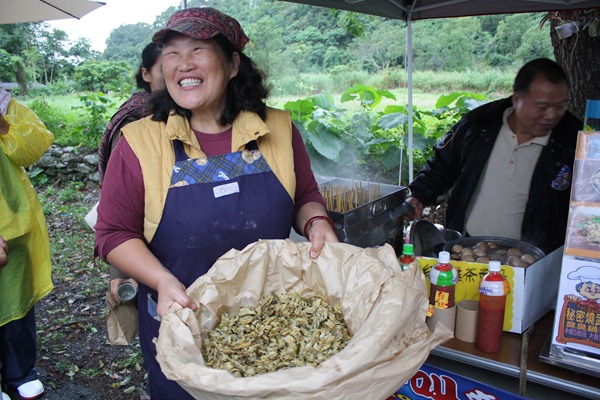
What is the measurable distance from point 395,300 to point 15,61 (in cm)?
1288

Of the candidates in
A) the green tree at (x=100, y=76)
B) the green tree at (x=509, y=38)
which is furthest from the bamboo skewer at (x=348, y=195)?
the green tree at (x=509, y=38)

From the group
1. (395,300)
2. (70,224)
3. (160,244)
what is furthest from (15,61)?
(395,300)

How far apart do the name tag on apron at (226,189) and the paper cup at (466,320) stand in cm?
86

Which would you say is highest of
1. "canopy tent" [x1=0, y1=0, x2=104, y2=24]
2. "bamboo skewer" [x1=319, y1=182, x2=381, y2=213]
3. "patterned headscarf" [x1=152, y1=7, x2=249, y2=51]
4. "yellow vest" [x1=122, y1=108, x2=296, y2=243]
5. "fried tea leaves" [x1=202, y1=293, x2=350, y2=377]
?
"canopy tent" [x1=0, y1=0, x2=104, y2=24]

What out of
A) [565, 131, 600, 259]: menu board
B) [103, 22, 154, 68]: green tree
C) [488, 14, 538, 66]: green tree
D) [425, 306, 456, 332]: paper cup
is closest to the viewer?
[565, 131, 600, 259]: menu board

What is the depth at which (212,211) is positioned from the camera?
5.20 feet

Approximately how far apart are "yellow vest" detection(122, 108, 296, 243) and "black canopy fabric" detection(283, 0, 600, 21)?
1.80 m

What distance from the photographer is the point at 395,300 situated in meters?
1.20

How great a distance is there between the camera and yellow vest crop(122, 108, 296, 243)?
153cm

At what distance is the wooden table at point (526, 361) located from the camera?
1476 millimetres

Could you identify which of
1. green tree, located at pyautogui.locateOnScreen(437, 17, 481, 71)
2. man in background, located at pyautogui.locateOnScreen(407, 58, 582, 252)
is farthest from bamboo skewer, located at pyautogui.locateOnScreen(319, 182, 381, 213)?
green tree, located at pyautogui.locateOnScreen(437, 17, 481, 71)

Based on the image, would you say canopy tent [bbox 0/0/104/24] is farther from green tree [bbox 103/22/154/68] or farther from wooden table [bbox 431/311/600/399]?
green tree [bbox 103/22/154/68]

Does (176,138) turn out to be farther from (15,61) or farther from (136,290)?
(15,61)

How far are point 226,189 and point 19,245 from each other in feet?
5.75
